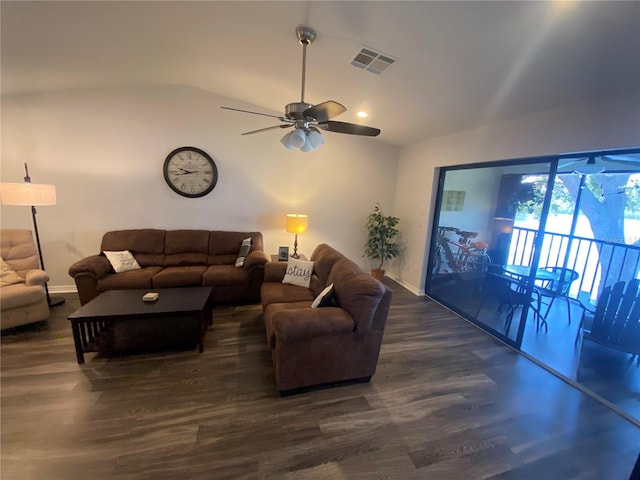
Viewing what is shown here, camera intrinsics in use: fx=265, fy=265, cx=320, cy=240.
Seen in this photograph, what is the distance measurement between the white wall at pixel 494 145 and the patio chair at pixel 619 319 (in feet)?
4.11

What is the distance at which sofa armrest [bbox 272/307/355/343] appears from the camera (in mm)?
1946

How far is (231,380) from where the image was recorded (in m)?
2.24

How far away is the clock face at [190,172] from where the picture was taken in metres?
4.03

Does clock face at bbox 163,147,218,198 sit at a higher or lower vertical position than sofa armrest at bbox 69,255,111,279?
higher

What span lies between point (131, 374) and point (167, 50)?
316 centimetres

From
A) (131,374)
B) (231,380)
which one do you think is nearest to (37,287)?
(131,374)

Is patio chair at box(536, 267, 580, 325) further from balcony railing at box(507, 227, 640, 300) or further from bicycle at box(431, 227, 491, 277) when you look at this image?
bicycle at box(431, 227, 491, 277)

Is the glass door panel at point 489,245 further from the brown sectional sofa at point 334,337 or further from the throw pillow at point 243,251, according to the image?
the throw pillow at point 243,251

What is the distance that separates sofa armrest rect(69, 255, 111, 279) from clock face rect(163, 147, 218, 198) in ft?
4.56

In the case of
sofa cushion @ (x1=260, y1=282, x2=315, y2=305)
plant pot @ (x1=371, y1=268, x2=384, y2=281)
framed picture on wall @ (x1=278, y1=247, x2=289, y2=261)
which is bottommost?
plant pot @ (x1=371, y1=268, x2=384, y2=281)

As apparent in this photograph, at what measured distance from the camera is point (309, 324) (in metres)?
1.99

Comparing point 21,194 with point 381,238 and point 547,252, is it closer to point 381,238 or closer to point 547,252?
point 381,238

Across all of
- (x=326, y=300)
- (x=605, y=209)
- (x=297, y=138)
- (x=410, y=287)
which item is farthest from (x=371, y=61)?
(x=410, y=287)

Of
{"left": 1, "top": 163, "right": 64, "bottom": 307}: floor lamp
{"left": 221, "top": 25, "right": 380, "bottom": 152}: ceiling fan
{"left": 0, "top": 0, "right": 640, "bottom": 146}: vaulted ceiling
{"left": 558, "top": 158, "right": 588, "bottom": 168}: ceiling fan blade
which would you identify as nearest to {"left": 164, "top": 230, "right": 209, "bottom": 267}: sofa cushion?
{"left": 1, "top": 163, "right": 64, "bottom": 307}: floor lamp
